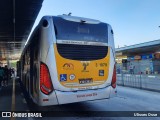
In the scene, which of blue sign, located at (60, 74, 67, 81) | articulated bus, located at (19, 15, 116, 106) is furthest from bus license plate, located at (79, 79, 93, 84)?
blue sign, located at (60, 74, 67, 81)

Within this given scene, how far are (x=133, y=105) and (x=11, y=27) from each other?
18.6 metres

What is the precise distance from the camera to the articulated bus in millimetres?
7969

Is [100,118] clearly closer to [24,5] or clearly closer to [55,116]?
[55,116]

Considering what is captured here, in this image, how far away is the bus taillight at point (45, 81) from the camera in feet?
26.1

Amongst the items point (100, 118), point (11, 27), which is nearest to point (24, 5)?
point (11, 27)

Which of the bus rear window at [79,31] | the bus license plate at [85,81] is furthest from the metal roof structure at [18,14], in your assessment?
the bus license plate at [85,81]

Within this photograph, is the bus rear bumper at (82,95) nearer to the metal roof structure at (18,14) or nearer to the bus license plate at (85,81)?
the bus license plate at (85,81)

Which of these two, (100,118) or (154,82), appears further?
(154,82)

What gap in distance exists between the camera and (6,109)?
35.4 feet

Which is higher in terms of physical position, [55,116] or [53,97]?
[53,97]

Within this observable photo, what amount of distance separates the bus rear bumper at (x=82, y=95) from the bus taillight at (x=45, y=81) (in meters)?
0.26

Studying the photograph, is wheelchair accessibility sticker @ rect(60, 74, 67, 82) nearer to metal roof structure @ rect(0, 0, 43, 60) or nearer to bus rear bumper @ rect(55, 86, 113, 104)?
bus rear bumper @ rect(55, 86, 113, 104)

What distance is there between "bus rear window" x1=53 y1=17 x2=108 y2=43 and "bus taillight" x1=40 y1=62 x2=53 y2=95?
104 centimetres

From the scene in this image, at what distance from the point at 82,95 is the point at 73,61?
1.12 meters
